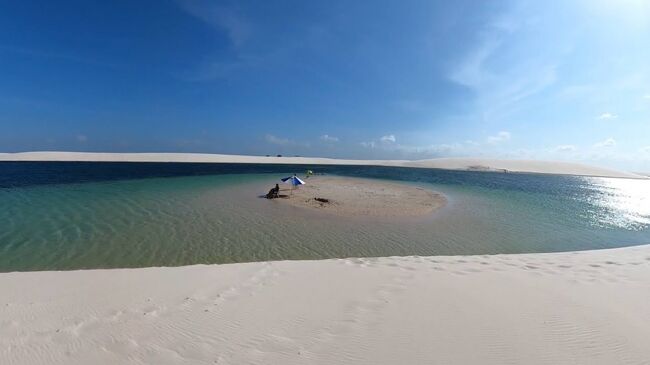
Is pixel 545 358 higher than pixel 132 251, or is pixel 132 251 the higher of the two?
pixel 545 358

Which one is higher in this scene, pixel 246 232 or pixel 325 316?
pixel 325 316

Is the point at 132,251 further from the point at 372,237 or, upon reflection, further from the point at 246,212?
the point at 372,237

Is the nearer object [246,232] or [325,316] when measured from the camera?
[325,316]

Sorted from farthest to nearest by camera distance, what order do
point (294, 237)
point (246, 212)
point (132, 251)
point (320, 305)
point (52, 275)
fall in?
1. point (246, 212)
2. point (294, 237)
3. point (132, 251)
4. point (52, 275)
5. point (320, 305)

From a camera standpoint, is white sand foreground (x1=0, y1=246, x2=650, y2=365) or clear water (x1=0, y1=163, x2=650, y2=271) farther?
clear water (x1=0, y1=163, x2=650, y2=271)

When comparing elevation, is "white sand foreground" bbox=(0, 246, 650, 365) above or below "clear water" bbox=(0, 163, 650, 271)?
above

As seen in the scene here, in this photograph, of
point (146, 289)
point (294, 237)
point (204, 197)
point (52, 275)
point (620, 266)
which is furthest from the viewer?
point (204, 197)

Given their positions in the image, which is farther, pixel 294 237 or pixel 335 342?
pixel 294 237

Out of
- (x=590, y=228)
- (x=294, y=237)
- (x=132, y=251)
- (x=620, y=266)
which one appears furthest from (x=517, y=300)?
(x=590, y=228)
